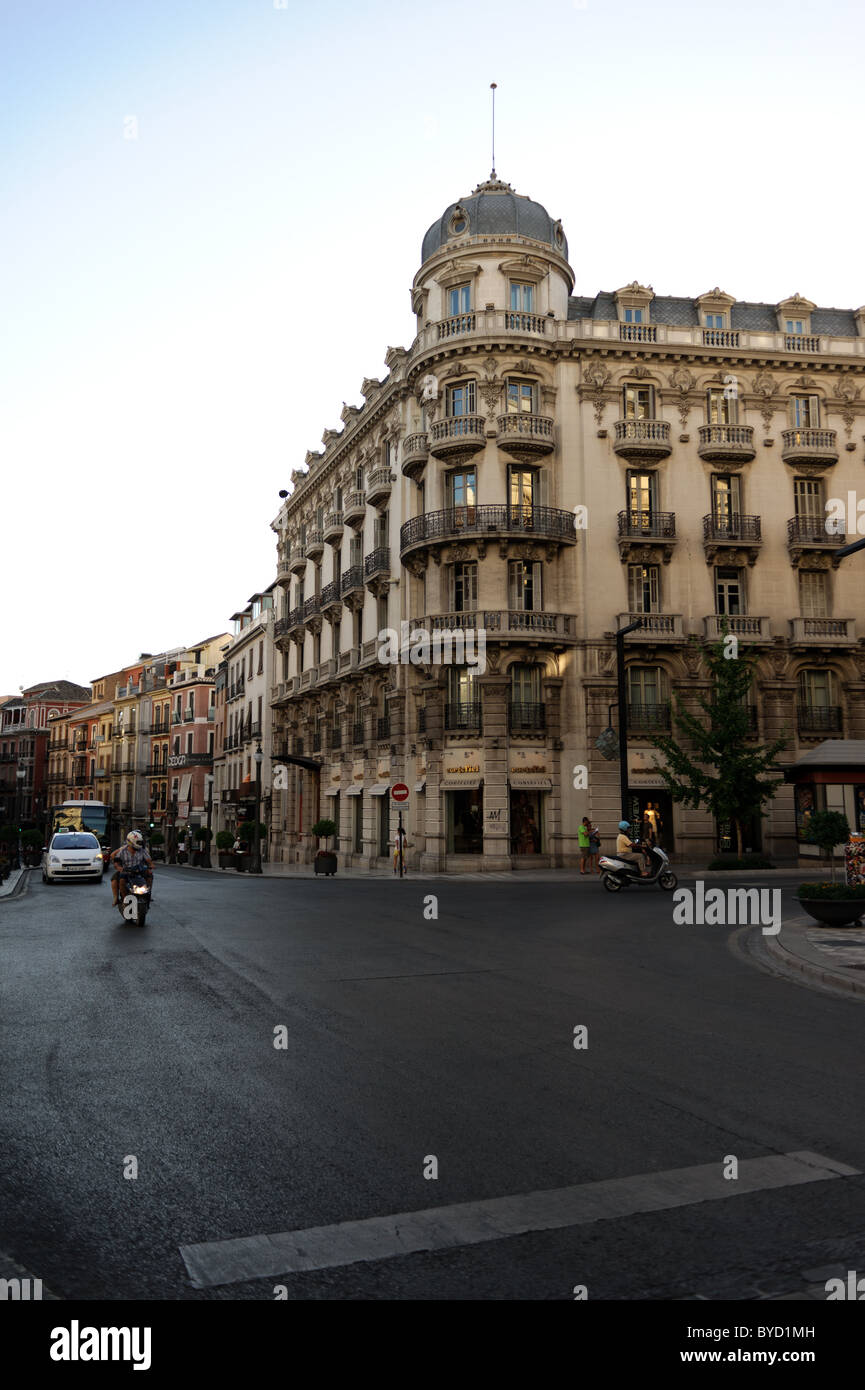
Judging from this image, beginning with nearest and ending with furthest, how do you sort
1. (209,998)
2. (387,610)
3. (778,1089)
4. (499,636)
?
1. (778,1089)
2. (209,998)
3. (499,636)
4. (387,610)

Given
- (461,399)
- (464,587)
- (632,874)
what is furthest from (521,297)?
(632,874)

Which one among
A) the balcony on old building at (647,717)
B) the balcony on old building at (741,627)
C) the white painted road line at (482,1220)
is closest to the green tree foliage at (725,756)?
the balcony on old building at (647,717)

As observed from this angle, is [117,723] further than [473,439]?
Yes

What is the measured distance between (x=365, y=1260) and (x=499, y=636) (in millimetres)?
29044

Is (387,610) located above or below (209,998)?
above

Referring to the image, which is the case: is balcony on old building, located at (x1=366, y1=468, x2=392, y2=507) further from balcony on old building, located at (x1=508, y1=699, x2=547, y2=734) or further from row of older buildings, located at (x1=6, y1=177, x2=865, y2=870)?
balcony on old building, located at (x1=508, y1=699, x2=547, y2=734)

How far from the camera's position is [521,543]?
33656mm

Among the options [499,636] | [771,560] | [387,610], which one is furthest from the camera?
[387,610]

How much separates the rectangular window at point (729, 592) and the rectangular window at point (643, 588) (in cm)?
226

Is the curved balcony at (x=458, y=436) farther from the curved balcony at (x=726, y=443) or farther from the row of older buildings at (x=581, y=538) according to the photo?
the curved balcony at (x=726, y=443)

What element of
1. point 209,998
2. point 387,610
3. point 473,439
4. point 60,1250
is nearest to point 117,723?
point 387,610

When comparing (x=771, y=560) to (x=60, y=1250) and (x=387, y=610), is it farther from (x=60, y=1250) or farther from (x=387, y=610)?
(x=60, y=1250)

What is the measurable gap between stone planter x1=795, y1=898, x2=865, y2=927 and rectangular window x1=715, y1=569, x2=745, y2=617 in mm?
21681

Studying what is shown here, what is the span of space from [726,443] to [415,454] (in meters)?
11.3
